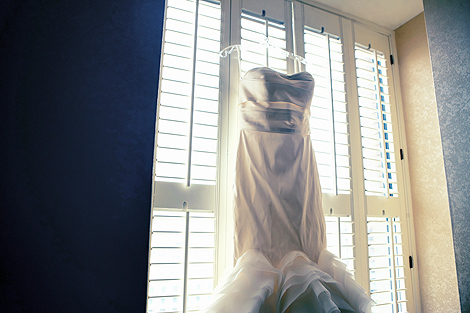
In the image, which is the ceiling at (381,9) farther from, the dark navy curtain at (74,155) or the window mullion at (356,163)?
the dark navy curtain at (74,155)

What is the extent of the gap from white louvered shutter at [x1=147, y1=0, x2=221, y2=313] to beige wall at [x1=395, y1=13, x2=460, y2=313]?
1327mm

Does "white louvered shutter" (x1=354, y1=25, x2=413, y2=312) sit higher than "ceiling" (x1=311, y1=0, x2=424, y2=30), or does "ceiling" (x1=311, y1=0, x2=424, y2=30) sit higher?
"ceiling" (x1=311, y1=0, x2=424, y2=30)

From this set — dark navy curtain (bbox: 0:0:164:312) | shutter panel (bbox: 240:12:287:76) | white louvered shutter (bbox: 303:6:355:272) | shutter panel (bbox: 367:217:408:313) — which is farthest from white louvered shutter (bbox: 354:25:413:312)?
dark navy curtain (bbox: 0:0:164:312)

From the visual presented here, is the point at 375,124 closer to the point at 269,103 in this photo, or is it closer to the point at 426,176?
the point at 426,176

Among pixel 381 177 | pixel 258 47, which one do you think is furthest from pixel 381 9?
pixel 381 177

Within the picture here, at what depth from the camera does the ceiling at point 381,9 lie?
1.79 meters

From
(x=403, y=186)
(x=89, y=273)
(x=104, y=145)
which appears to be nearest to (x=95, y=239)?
(x=89, y=273)

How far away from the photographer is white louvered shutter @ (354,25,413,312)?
165 centimetres

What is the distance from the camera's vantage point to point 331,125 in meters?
1.66

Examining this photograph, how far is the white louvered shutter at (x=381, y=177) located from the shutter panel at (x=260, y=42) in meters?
0.58
